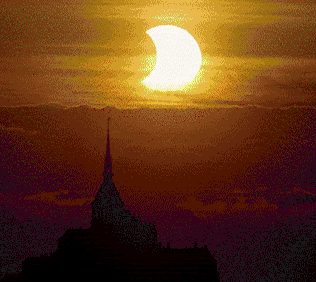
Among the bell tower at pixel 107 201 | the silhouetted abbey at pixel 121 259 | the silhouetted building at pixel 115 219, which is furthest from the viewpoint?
Answer: the bell tower at pixel 107 201

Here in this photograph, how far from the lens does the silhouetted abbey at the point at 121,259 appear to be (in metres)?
52.6

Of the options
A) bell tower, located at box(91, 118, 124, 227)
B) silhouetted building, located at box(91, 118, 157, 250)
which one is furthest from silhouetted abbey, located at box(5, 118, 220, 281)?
bell tower, located at box(91, 118, 124, 227)

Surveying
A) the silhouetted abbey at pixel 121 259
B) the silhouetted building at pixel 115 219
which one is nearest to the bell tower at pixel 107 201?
the silhouetted building at pixel 115 219

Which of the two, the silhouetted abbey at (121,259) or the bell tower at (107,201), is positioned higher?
the bell tower at (107,201)

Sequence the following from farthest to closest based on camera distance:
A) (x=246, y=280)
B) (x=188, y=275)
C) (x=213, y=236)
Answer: (x=246, y=280)
(x=213, y=236)
(x=188, y=275)

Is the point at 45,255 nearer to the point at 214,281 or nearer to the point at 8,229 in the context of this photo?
the point at 8,229

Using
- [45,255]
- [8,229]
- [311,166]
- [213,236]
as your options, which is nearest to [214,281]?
[213,236]

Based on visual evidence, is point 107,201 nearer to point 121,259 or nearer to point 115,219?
point 115,219

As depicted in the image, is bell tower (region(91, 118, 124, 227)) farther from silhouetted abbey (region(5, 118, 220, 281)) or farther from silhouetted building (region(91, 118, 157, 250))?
silhouetted abbey (region(5, 118, 220, 281))

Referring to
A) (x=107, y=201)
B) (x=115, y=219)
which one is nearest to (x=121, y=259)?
(x=115, y=219)

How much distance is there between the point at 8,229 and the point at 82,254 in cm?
1062

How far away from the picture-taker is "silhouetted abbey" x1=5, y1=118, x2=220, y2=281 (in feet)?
173

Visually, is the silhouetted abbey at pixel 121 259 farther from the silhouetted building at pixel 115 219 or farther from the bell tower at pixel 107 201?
the bell tower at pixel 107 201

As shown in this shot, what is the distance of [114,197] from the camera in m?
59.9
